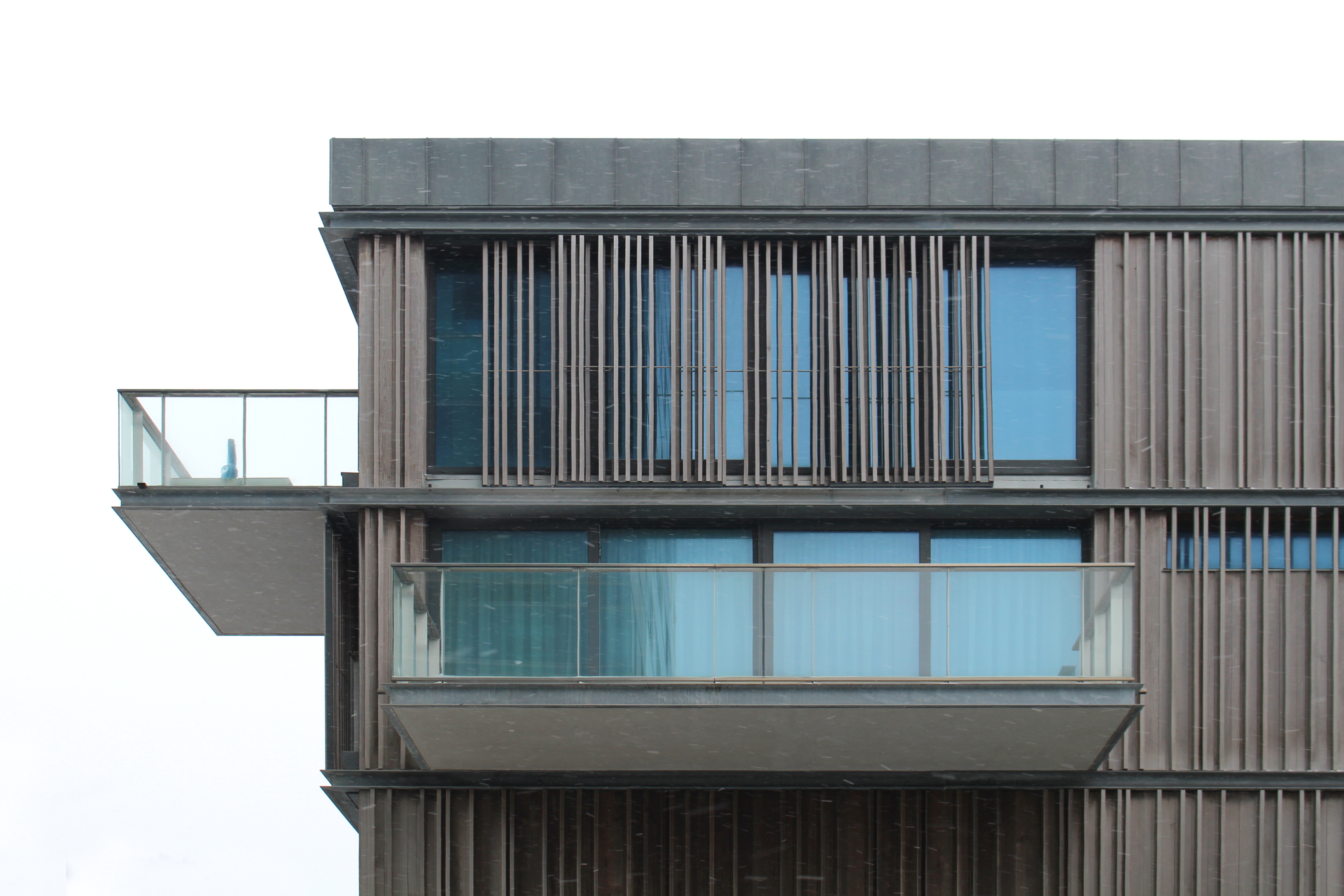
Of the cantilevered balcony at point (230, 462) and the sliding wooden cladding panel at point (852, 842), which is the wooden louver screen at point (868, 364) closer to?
the sliding wooden cladding panel at point (852, 842)

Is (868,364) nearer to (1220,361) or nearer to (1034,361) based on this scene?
(1034,361)

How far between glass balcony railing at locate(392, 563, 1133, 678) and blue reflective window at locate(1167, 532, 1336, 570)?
7.43ft

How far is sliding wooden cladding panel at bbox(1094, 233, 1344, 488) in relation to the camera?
12656 millimetres

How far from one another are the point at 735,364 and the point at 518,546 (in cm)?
296

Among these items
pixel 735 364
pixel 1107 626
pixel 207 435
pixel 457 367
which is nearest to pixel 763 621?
pixel 1107 626

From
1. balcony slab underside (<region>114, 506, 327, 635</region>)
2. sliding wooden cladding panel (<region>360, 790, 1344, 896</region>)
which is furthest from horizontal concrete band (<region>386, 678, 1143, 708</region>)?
balcony slab underside (<region>114, 506, 327, 635</region>)

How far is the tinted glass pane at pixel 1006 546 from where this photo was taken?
12906 millimetres

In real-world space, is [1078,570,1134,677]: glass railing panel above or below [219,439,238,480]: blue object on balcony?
below

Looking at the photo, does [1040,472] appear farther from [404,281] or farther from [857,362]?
[404,281]

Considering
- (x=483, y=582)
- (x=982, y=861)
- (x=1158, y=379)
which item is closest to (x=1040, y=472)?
(x=1158, y=379)

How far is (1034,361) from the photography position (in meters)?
13.1

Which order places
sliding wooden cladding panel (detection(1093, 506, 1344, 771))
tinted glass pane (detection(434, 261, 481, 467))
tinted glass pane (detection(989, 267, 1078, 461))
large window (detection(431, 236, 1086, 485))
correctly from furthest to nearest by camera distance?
tinted glass pane (detection(989, 267, 1078, 461))
tinted glass pane (detection(434, 261, 481, 467))
large window (detection(431, 236, 1086, 485))
sliding wooden cladding panel (detection(1093, 506, 1344, 771))

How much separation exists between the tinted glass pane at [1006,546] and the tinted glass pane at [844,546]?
11.6 inches

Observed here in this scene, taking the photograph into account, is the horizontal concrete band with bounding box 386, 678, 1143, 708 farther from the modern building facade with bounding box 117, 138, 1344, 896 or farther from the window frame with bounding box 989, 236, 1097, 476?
the window frame with bounding box 989, 236, 1097, 476
